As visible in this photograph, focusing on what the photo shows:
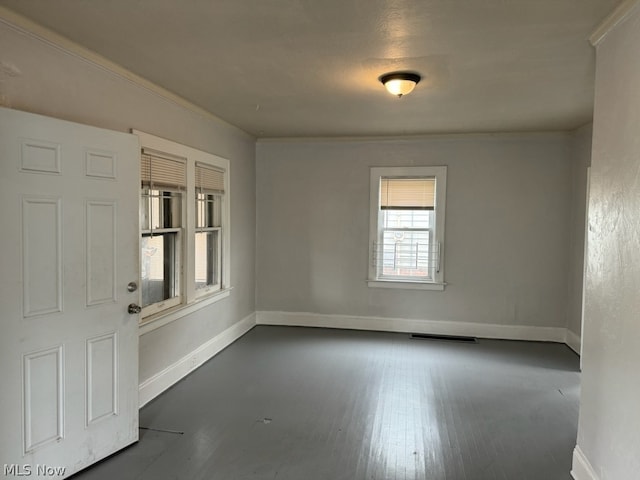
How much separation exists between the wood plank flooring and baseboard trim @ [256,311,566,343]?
38 cm

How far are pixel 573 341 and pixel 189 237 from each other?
436 cm

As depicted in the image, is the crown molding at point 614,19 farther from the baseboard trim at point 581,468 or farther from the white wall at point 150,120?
the white wall at point 150,120

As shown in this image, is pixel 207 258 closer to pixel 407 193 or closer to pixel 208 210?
pixel 208 210

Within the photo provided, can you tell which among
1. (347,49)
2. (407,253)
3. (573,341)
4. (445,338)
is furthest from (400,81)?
(573,341)

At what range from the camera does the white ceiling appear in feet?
6.96

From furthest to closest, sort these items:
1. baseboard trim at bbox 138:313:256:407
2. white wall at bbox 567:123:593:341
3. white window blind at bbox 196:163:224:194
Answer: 1. white wall at bbox 567:123:593:341
2. white window blind at bbox 196:163:224:194
3. baseboard trim at bbox 138:313:256:407

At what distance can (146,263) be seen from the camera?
3547 mm

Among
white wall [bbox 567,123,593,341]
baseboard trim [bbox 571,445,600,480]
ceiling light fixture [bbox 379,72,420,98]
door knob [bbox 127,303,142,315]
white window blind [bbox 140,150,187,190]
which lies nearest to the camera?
baseboard trim [bbox 571,445,600,480]

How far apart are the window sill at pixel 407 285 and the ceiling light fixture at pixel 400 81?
2.97 meters

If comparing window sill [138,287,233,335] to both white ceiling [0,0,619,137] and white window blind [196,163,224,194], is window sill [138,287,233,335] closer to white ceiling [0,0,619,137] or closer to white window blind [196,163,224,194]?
white window blind [196,163,224,194]

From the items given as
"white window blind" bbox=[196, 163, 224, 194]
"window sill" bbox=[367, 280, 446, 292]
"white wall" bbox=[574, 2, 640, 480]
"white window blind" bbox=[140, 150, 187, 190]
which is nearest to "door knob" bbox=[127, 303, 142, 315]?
"white window blind" bbox=[140, 150, 187, 190]

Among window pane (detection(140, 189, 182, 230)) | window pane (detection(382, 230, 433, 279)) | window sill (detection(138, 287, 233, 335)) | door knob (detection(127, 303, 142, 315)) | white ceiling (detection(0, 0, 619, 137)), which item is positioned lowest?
window sill (detection(138, 287, 233, 335))

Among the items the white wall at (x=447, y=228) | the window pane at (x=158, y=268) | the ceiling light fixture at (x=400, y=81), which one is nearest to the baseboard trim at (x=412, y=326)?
the white wall at (x=447, y=228)

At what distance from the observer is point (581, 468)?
94.9 inches
